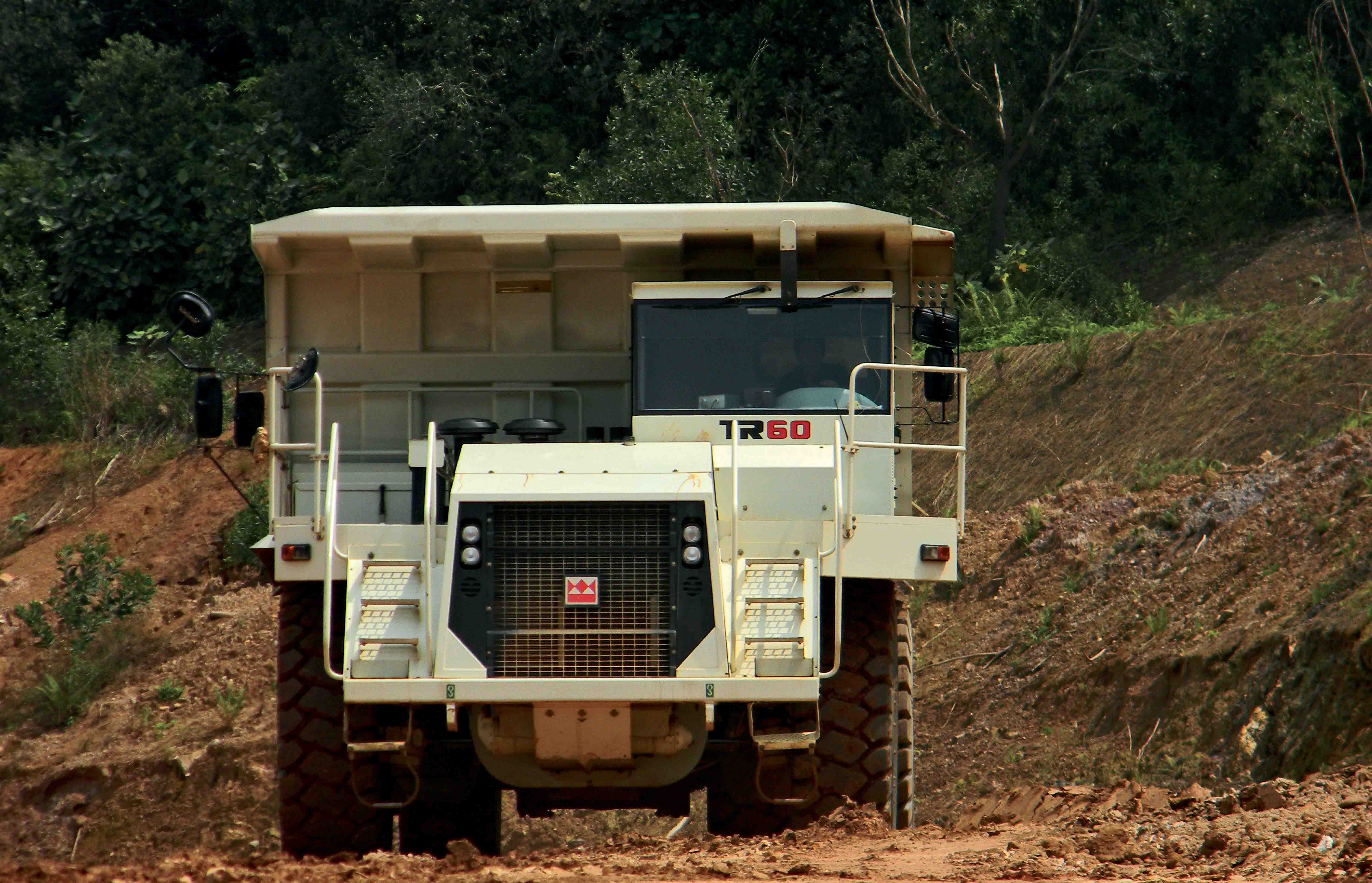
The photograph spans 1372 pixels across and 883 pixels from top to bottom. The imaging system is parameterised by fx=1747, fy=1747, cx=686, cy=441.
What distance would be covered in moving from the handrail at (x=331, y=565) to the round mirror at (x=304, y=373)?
0.30m

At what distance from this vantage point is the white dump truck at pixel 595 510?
7805 mm

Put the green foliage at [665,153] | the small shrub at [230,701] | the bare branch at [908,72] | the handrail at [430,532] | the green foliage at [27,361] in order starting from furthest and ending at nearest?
the bare branch at [908,72]
the green foliage at [27,361]
the green foliage at [665,153]
the small shrub at [230,701]
the handrail at [430,532]

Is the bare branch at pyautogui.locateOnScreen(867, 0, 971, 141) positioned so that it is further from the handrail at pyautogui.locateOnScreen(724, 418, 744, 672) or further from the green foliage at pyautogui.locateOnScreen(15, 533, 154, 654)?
the handrail at pyautogui.locateOnScreen(724, 418, 744, 672)

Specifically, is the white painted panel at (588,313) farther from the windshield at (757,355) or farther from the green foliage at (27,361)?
the green foliage at (27,361)

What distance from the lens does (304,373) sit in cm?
898

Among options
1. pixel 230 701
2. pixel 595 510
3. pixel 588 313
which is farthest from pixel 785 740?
pixel 230 701

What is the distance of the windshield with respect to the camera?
9133 mm

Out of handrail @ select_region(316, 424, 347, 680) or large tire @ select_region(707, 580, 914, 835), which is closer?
handrail @ select_region(316, 424, 347, 680)

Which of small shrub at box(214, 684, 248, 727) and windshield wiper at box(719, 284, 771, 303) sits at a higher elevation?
windshield wiper at box(719, 284, 771, 303)

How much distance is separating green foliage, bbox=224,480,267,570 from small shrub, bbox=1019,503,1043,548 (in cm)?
780

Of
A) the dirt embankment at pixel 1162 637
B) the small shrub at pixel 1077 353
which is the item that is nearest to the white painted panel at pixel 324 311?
the dirt embankment at pixel 1162 637

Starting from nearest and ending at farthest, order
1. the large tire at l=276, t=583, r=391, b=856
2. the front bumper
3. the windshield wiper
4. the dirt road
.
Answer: the dirt road, the front bumper, the large tire at l=276, t=583, r=391, b=856, the windshield wiper

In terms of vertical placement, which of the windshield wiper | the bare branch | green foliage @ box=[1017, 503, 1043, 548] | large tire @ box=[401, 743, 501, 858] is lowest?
large tire @ box=[401, 743, 501, 858]

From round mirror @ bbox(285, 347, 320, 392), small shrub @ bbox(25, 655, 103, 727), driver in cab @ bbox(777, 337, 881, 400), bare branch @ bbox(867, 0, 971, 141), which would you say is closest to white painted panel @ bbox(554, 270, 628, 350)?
driver in cab @ bbox(777, 337, 881, 400)
